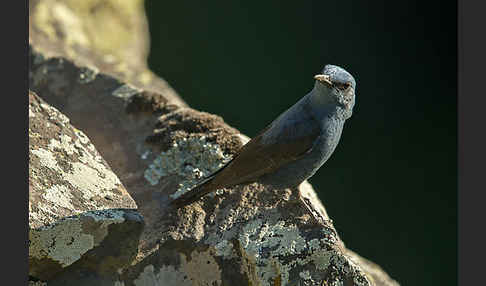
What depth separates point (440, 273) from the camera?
25.9 ft

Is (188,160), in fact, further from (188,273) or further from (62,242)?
(62,242)

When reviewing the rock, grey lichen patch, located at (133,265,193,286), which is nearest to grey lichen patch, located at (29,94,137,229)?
the rock

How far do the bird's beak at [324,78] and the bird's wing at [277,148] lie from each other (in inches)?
14.1

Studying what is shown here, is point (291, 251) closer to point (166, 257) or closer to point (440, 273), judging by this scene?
point (166, 257)

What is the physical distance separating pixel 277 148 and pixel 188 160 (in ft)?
2.54

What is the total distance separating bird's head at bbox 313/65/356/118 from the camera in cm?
489

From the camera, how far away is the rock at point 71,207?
12.2ft

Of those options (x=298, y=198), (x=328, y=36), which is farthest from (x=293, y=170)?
(x=328, y=36)

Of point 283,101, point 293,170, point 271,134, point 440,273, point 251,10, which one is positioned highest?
point 251,10

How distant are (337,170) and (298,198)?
170 inches

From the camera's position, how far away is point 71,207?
399 cm

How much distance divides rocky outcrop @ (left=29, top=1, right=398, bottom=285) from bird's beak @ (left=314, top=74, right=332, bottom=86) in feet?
3.12

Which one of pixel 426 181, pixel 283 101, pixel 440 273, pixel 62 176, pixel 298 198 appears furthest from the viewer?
pixel 283 101

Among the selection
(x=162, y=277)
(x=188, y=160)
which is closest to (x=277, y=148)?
(x=188, y=160)
